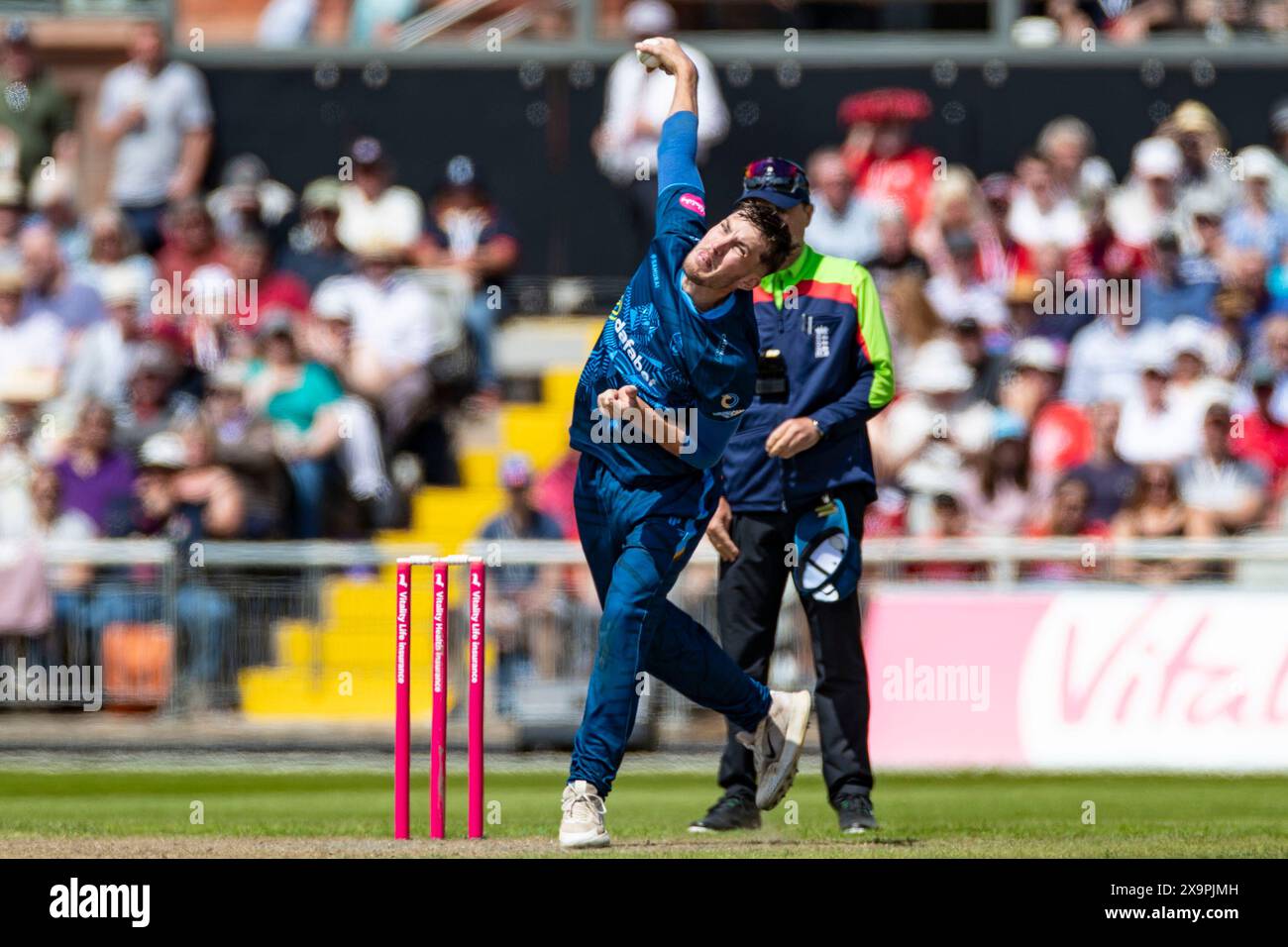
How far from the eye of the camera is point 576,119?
21500mm

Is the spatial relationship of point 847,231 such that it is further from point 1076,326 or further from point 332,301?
point 332,301

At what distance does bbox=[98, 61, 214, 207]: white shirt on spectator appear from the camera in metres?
20.4

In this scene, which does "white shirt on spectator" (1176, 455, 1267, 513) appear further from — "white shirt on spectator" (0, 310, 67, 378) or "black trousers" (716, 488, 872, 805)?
"white shirt on spectator" (0, 310, 67, 378)

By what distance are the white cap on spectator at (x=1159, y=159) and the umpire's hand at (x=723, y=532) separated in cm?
999

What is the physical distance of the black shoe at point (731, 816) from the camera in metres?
9.88

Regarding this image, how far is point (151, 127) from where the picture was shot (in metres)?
20.4

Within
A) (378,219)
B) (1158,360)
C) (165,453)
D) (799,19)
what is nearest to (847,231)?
(1158,360)

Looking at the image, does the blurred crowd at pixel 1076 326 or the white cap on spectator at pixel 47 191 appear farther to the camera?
the white cap on spectator at pixel 47 191

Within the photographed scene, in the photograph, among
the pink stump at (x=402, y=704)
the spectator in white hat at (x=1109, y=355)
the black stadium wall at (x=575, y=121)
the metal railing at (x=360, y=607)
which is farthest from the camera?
the black stadium wall at (x=575, y=121)

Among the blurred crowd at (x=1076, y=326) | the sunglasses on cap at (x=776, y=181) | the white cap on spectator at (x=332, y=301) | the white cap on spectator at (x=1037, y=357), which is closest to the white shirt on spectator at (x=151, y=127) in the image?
the white cap on spectator at (x=332, y=301)

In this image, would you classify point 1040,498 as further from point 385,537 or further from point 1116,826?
point 1116,826

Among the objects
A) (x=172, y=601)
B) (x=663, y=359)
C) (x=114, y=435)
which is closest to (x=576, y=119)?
(x=114, y=435)

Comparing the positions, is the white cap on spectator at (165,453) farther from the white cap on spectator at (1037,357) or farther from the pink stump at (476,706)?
the pink stump at (476,706)

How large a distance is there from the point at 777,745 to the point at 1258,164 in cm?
1119
